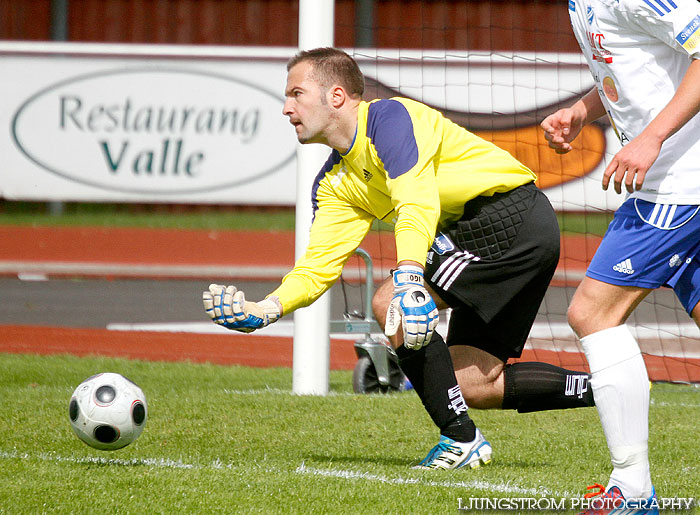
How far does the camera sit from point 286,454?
183 inches

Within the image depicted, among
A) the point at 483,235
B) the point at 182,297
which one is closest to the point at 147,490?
the point at 483,235

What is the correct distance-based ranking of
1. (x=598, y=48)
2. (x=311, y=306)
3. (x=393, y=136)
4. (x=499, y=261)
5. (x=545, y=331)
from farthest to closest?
(x=545, y=331) → (x=311, y=306) → (x=499, y=261) → (x=393, y=136) → (x=598, y=48)

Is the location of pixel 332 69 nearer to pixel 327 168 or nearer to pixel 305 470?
pixel 327 168

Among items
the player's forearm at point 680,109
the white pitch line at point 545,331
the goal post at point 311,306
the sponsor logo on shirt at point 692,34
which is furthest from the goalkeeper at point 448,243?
the white pitch line at point 545,331

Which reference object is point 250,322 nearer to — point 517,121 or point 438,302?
point 438,302

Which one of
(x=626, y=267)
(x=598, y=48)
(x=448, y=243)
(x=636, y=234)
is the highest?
(x=598, y=48)

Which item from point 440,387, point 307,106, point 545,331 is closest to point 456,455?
point 440,387

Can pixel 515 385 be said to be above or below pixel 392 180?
below

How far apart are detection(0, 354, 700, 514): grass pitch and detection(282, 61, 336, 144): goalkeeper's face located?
54.4 inches

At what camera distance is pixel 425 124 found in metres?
4.15

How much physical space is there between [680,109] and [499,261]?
49.8 inches

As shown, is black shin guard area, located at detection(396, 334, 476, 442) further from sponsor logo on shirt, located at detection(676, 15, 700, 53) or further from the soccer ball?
sponsor logo on shirt, located at detection(676, 15, 700, 53)

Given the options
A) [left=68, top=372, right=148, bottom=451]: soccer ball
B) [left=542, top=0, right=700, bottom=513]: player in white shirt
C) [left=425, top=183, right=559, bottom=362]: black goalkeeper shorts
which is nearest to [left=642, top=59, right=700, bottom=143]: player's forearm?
[left=542, top=0, right=700, bottom=513]: player in white shirt

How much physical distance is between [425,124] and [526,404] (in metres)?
1.31
